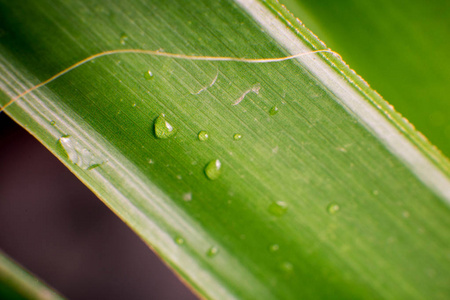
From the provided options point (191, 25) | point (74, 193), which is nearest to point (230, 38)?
point (191, 25)

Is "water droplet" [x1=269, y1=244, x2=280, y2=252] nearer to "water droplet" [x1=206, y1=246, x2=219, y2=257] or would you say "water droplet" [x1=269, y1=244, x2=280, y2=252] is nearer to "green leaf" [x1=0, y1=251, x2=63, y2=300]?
"water droplet" [x1=206, y1=246, x2=219, y2=257]

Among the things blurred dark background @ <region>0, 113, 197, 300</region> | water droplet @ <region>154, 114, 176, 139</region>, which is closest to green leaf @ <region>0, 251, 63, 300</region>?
water droplet @ <region>154, 114, 176, 139</region>

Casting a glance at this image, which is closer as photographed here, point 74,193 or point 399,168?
point 399,168

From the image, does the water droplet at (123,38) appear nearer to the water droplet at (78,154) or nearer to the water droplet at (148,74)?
the water droplet at (148,74)

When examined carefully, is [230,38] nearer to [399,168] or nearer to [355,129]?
[355,129]

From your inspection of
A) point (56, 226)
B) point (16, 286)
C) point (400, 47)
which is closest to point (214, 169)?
point (16, 286)

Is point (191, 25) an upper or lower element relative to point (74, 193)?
upper
